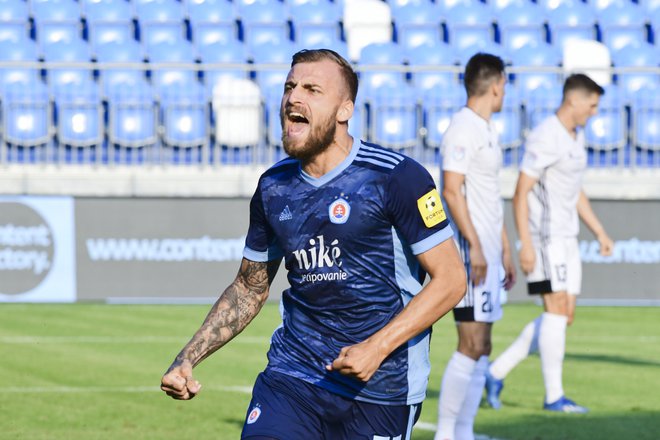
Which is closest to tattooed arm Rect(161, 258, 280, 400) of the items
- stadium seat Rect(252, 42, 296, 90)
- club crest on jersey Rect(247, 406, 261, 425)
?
club crest on jersey Rect(247, 406, 261, 425)

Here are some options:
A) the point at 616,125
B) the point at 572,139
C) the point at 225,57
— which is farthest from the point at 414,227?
the point at 225,57

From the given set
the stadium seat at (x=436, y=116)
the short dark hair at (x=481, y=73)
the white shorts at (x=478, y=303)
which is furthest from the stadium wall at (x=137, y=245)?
the white shorts at (x=478, y=303)

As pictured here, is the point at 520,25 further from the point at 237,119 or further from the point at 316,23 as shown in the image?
the point at 237,119

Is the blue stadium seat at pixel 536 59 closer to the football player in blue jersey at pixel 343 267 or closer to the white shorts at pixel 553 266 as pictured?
the white shorts at pixel 553 266

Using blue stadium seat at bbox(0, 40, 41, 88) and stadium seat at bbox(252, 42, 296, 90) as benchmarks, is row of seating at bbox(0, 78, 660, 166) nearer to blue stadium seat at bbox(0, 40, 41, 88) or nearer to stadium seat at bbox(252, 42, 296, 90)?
stadium seat at bbox(252, 42, 296, 90)

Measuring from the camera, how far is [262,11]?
70.2 feet

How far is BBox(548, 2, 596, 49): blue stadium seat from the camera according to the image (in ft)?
71.6

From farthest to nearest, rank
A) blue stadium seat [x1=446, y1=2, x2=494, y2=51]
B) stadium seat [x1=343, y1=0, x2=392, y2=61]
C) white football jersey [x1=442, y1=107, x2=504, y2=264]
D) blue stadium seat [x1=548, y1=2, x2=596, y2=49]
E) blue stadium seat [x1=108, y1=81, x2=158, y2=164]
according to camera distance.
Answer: blue stadium seat [x1=548, y1=2, x2=596, y2=49]
blue stadium seat [x1=446, y1=2, x2=494, y2=51]
stadium seat [x1=343, y1=0, x2=392, y2=61]
blue stadium seat [x1=108, y1=81, x2=158, y2=164]
white football jersey [x1=442, y1=107, x2=504, y2=264]

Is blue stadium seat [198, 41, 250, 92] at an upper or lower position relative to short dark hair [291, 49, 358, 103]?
upper

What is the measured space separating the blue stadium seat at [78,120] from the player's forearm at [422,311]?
14.0 metres

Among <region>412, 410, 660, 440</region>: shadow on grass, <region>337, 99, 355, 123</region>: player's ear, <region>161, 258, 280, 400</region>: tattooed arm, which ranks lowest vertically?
<region>412, 410, 660, 440</region>: shadow on grass

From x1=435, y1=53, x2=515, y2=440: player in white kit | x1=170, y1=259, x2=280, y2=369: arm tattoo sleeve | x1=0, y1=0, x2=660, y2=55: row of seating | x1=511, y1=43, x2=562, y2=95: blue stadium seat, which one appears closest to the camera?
x1=170, y1=259, x2=280, y2=369: arm tattoo sleeve

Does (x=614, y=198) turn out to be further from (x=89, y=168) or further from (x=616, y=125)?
(x=89, y=168)

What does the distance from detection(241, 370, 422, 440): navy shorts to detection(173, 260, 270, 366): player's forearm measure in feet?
1.18
